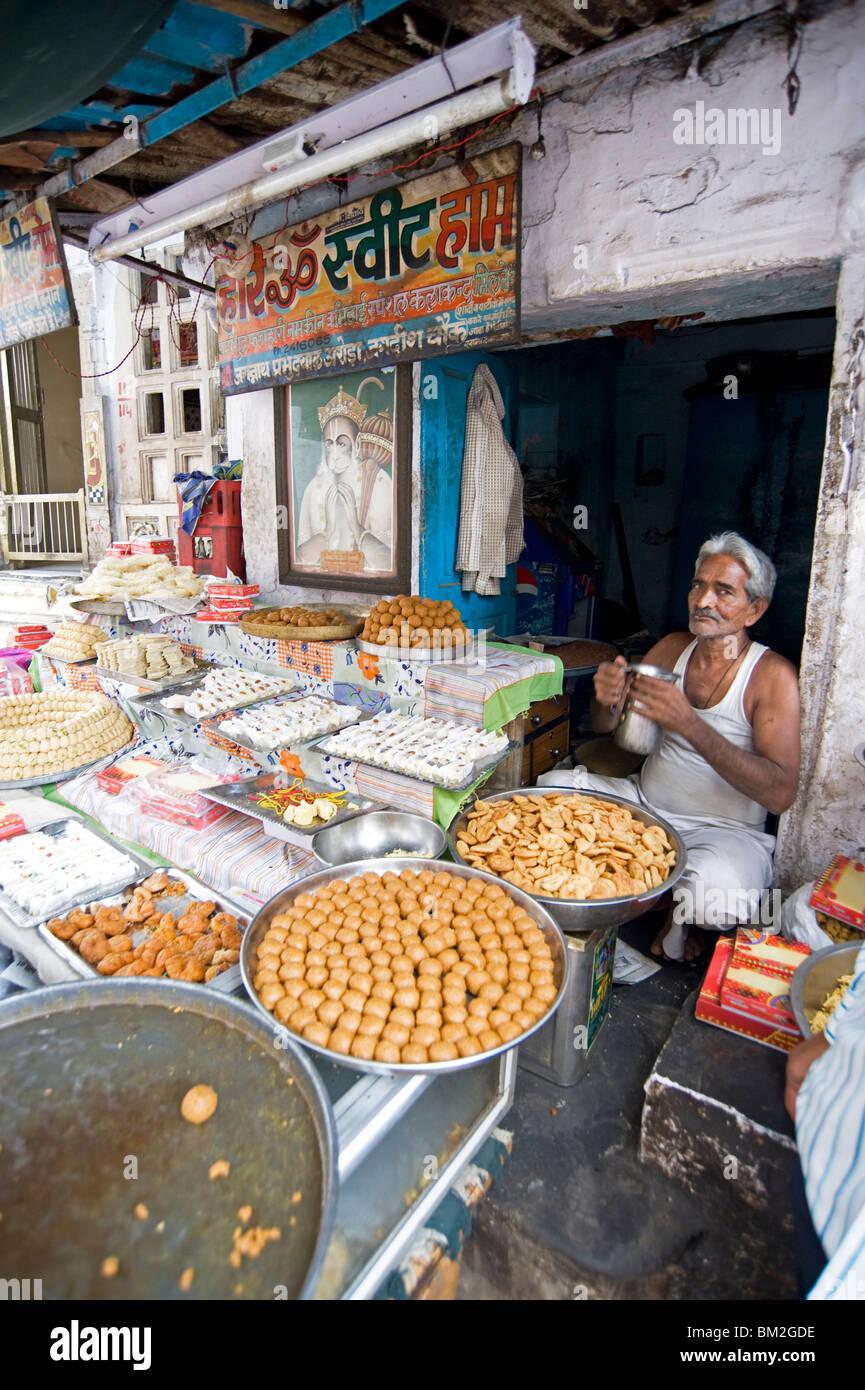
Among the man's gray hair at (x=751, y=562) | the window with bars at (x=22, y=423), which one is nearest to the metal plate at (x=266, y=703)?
the man's gray hair at (x=751, y=562)

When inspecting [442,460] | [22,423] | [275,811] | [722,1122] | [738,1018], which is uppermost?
[22,423]

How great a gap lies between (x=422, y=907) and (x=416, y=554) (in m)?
2.97

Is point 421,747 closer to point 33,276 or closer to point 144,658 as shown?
point 144,658

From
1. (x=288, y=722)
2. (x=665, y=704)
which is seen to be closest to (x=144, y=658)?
(x=288, y=722)

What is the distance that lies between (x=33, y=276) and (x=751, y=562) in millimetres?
4991

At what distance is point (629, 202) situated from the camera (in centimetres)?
320

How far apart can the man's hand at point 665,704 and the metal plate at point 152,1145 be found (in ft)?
6.70

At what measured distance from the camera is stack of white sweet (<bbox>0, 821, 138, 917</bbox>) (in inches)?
89.8

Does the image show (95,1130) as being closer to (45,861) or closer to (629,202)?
(45,861)

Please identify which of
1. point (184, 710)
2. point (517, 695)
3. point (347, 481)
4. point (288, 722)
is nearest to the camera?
point (288, 722)

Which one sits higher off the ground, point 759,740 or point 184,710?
point 759,740

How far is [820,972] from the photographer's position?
220cm

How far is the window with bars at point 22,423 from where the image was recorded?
1115 centimetres
